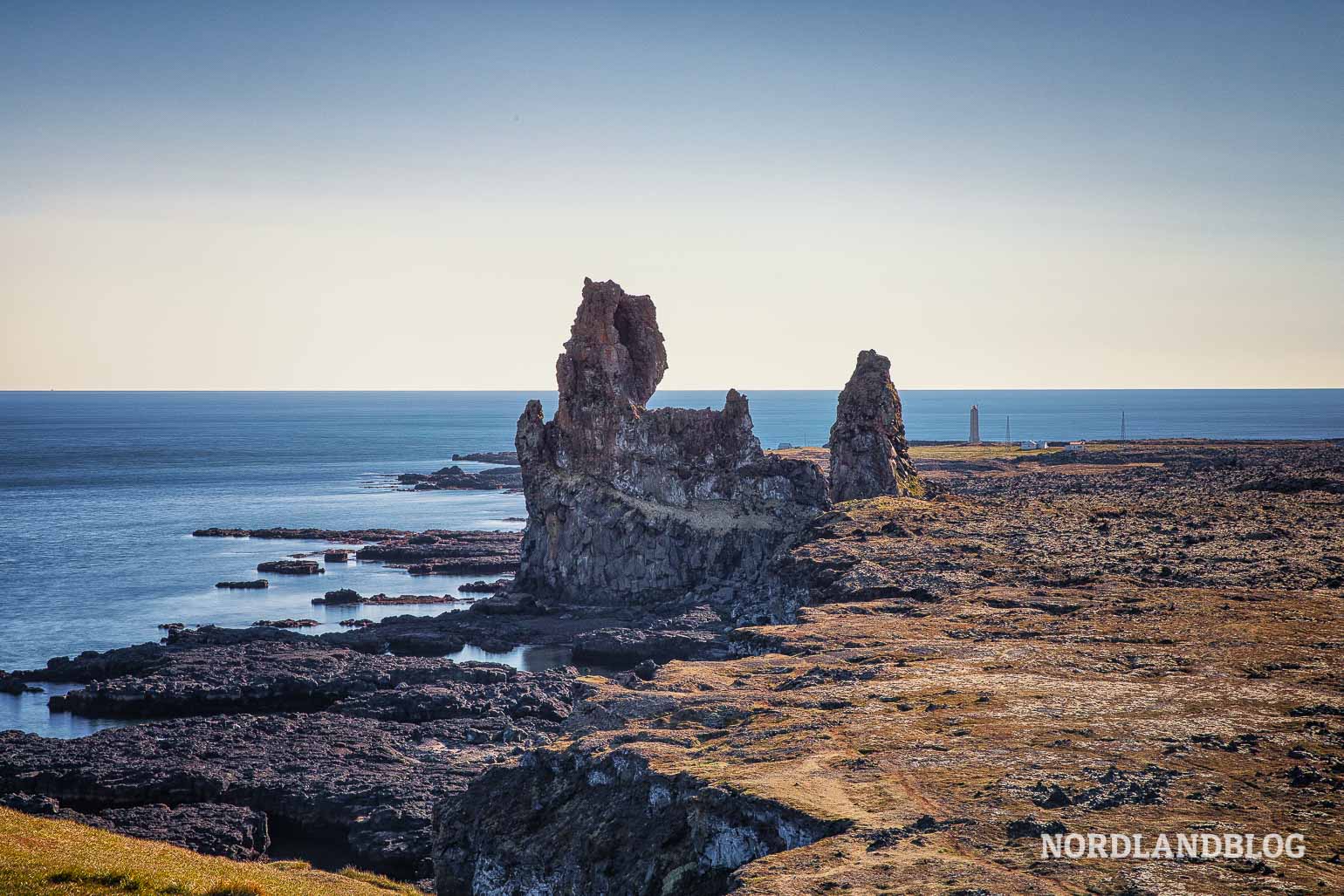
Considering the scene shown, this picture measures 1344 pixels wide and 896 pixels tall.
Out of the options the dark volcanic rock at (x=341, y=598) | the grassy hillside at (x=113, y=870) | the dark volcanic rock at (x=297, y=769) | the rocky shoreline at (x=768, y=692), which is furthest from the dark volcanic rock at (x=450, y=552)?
the grassy hillside at (x=113, y=870)

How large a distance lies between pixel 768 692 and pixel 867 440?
55.3m

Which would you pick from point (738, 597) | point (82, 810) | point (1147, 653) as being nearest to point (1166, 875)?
point (1147, 653)

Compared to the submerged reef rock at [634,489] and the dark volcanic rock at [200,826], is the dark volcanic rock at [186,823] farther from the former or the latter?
the submerged reef rock at [634,489]

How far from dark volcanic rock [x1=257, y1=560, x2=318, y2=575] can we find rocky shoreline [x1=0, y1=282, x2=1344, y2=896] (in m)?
22.8

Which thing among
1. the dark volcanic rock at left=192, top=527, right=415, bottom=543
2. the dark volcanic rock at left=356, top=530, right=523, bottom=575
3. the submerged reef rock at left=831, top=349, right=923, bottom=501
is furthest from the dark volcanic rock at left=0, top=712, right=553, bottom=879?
the dark volcanic rock at left=192, top=527, right=415, bottom=543

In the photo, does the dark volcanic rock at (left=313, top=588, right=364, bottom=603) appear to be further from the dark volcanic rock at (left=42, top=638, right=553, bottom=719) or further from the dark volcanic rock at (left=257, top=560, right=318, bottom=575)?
the dark volcanic rock at (left=42, top=638, right=553, bottom=719)

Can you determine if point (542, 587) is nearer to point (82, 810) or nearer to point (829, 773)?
point (82, 810)

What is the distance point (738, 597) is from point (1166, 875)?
5946 centimetres

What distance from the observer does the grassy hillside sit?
23766 mm

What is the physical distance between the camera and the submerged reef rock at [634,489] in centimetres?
8894

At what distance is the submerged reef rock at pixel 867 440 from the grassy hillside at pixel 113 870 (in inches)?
2555

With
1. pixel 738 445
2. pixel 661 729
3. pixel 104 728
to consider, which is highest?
pixel 738 445

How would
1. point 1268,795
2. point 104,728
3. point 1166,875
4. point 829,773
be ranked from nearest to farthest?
point 1166,875
point 1268,795
point 829,773
point 104,728

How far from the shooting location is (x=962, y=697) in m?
39.2
